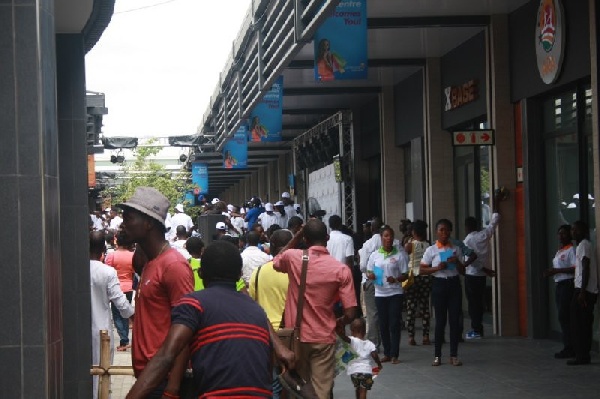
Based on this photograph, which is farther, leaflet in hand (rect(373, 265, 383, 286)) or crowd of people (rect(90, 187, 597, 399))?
leaflet in hand (rect(373, 265, 383, 286))

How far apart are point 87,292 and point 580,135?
8.27 meters

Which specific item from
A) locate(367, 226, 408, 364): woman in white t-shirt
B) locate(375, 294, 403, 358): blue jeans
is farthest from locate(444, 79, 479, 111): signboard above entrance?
locate(375, 294, 403, 358): blue jeans

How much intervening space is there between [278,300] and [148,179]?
74.3 meters

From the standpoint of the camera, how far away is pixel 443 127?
23.3m

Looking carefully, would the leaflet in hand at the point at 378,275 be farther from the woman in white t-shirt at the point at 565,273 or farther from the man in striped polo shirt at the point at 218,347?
the man in striped polo shirt at the point at 218,347

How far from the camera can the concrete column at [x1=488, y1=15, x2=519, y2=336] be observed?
62.4 feet

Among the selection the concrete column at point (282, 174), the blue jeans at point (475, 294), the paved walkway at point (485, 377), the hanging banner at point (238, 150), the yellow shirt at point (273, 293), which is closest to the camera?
the yellow shirt at point (273, 293)

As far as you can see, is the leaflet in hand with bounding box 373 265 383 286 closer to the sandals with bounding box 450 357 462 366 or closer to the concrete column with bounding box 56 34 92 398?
→ the sandals with bounding box 450 357 462 366

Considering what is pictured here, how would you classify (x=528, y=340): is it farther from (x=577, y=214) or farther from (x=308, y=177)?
(x=308, y=177)

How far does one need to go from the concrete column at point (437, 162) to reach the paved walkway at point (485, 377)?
583 cm

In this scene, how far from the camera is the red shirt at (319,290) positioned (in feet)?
31.6

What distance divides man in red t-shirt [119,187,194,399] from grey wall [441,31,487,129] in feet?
47.6

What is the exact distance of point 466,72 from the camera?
21.5 meters

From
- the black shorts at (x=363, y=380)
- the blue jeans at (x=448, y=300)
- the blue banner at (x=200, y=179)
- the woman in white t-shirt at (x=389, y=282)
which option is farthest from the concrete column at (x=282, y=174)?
the black shorts at (x=363, y=380)
